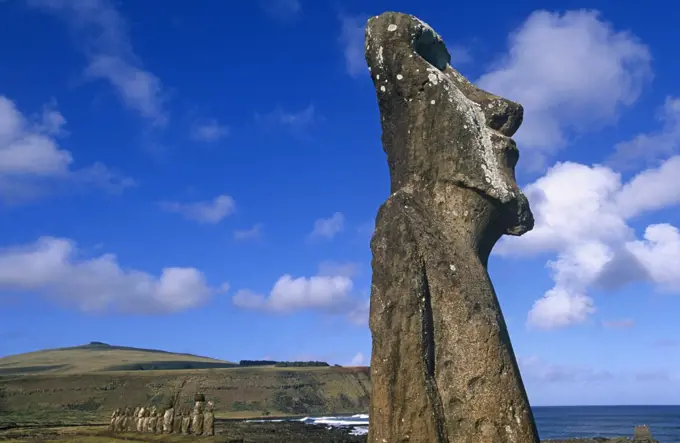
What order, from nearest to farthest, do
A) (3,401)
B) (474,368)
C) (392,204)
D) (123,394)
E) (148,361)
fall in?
(474,368) < (392,204) < (3,401) < (123,394) < (148,361)

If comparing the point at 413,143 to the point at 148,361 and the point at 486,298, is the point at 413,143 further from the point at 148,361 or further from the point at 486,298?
the point at 148,361

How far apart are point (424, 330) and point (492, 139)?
349cm

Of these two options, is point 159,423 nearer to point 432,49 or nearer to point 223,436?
point 223,436

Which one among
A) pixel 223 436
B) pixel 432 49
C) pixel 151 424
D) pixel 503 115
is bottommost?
pixel 223 436

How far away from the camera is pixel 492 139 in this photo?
37.7 feet

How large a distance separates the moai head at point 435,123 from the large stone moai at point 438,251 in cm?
2

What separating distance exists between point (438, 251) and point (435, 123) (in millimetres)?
2158

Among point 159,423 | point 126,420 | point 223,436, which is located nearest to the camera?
point 223,436

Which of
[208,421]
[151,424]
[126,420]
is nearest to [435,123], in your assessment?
[208,421]

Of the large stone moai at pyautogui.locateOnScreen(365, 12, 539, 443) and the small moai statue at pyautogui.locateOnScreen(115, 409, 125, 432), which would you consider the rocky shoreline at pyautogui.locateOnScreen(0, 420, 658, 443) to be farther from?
the large stone moai at pyautogui.locateOnScreen(365, 12, 539, 443)

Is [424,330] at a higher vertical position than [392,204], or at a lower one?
lower

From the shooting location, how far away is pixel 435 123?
1122 cm

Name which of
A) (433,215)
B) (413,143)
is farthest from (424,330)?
(413,143)

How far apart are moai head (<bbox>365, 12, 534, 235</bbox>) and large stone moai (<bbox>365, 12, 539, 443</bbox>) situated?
0.02 metres
